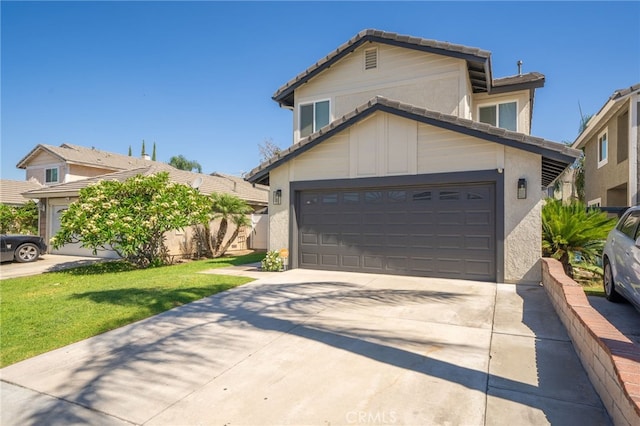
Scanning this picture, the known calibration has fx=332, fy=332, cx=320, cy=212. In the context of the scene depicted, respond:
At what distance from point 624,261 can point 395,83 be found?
29.3 ft

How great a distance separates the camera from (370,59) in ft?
41.5

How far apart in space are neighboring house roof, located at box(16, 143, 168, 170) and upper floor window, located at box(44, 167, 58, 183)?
142 cm

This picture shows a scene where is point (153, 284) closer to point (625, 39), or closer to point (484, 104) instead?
point (484, 104)

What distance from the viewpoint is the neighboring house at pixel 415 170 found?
829 centimetres

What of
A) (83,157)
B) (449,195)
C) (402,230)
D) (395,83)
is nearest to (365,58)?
(395,83)

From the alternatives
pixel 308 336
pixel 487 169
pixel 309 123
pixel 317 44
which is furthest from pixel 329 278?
pixel 317 44

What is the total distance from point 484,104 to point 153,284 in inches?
516

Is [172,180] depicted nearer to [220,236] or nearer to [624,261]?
[220,236]

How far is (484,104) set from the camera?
42.5 feet

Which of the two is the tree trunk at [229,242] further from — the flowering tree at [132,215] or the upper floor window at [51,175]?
the upper floor window at [51,175]

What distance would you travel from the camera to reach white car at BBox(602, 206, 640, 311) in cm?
517

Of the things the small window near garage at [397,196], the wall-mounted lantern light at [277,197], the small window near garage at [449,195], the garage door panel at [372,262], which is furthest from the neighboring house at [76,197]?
the small window near garage at [449,195]

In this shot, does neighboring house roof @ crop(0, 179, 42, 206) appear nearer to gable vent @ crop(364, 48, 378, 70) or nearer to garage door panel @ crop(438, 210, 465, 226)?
gable vent @ crop(364, 48, 378, 70)

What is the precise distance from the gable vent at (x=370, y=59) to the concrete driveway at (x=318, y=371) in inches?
382
